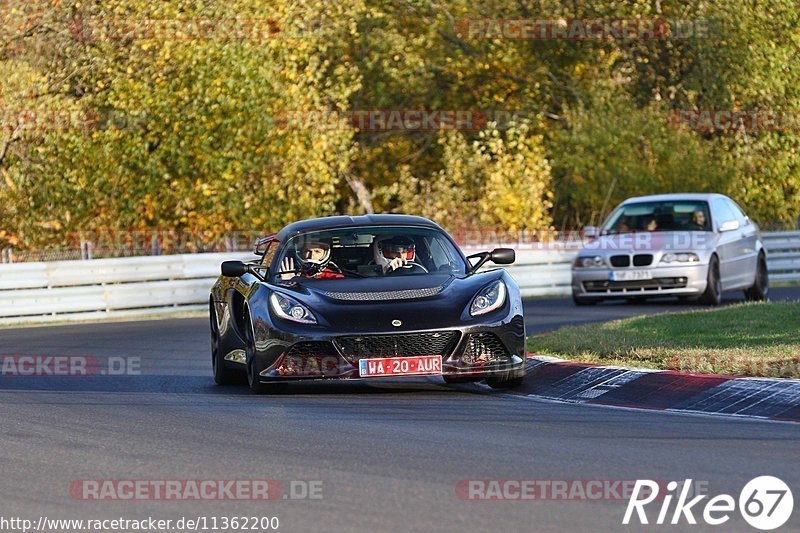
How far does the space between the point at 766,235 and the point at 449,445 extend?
24.6 metres

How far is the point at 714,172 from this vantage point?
3859cm

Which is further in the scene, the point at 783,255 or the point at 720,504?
the point at 783,255

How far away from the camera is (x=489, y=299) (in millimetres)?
11906

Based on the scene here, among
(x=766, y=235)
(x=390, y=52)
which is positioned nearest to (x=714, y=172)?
(x=766, y=235)

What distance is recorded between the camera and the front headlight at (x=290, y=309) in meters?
11.7

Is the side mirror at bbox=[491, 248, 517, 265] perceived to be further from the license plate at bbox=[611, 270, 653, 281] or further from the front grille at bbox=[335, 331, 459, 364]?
the license plate at bbox=[611, 270, 653, 281]

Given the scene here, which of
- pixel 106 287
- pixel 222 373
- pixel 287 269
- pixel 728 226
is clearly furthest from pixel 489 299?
pixel 106 287

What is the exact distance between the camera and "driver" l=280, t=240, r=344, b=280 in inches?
500

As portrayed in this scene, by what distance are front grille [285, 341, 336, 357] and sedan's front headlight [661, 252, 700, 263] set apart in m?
11.9

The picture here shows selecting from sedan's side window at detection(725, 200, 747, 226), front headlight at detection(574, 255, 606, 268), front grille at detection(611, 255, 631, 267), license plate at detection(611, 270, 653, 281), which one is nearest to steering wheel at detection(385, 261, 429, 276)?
license plate at detection(611, 270, 653, 281)

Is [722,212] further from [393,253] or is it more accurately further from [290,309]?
[290,309]

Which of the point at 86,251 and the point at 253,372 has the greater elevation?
the point at 86,251

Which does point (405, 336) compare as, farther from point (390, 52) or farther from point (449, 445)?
point (390, 52)

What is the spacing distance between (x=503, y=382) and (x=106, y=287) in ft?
48.3
